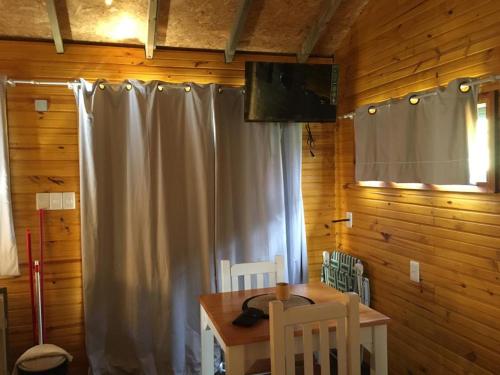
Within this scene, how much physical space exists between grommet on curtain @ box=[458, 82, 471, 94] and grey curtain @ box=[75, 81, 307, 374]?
5.10 feet

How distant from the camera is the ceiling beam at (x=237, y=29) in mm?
2943

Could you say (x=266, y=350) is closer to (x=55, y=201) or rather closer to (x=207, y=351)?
(x=207, y=351)

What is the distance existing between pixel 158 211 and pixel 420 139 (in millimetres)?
1829

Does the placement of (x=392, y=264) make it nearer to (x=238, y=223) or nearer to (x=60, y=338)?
(x=238, y=223)

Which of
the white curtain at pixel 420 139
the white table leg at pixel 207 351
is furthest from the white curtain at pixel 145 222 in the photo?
the white curtain at pixel 420 139

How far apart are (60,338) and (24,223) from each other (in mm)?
859

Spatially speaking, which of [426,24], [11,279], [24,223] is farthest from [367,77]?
[11,279]

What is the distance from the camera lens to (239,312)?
224cm

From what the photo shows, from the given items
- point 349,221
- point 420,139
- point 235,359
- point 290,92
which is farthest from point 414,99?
point 235,359

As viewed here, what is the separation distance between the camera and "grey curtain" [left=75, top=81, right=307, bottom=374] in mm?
3062

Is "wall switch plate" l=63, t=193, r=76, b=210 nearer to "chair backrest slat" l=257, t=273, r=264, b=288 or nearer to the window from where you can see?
"chair backrest slat" l=257, t=273, r=264, b=288

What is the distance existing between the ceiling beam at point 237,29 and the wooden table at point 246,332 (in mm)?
1836

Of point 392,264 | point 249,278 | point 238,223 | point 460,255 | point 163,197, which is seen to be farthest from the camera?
point 238,223

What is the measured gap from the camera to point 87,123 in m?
3.03
